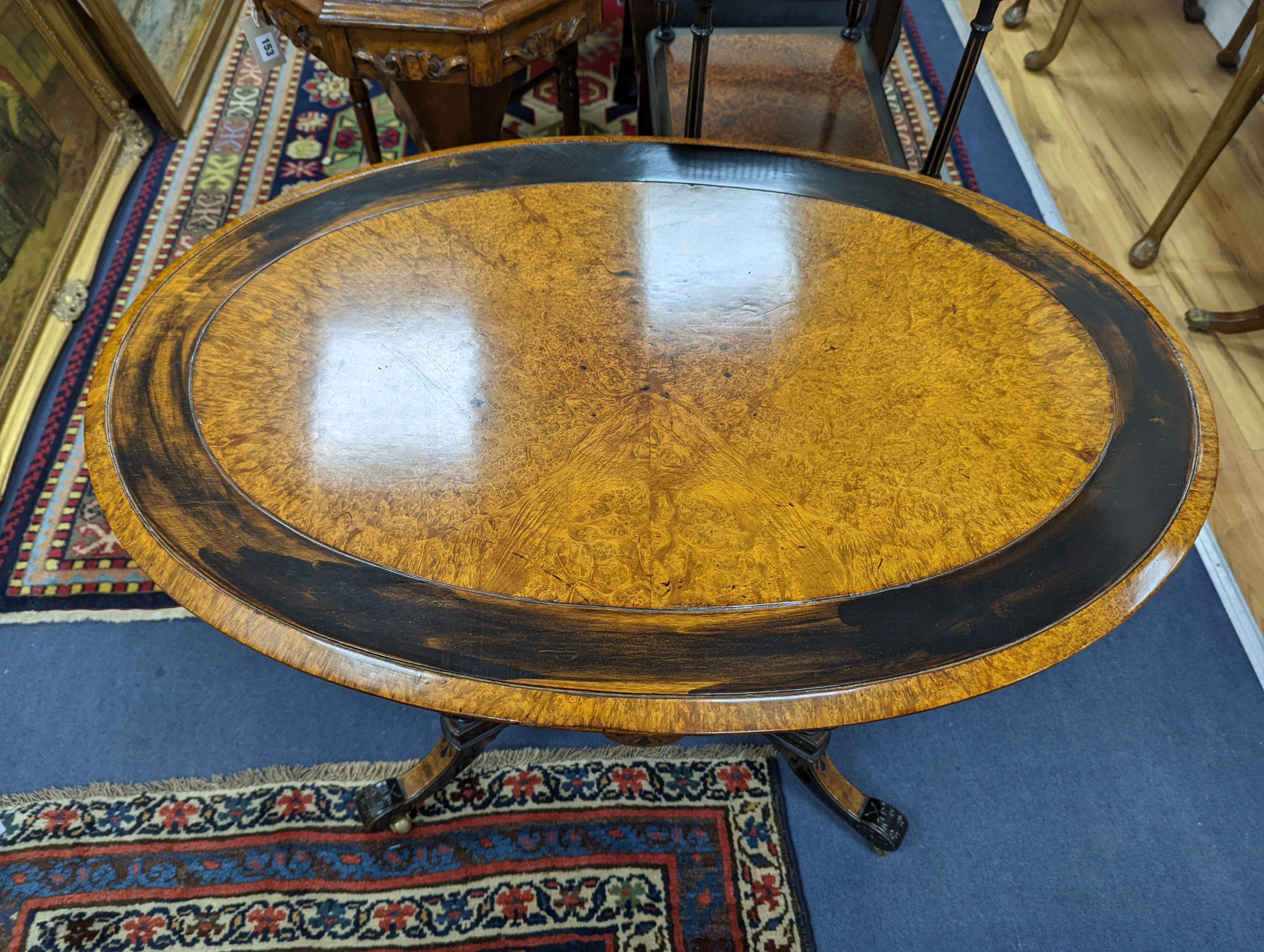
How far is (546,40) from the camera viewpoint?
1.40 meters

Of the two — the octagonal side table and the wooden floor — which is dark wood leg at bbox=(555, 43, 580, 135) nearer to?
the octagonal side table

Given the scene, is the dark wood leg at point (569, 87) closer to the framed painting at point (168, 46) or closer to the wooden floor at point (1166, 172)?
the framed painting at point (168, 46)

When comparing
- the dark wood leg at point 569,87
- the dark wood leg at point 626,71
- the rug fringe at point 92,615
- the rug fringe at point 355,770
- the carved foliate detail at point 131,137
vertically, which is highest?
the dark wood leg at point 569,87

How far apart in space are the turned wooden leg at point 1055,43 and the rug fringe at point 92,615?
8.25 ft

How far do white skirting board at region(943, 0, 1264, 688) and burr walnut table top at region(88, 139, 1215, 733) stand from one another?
707mm

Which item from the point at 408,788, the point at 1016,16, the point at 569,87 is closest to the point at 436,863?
the point at 408,788

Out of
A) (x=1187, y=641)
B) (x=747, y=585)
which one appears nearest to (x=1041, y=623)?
(x=747, y=585)

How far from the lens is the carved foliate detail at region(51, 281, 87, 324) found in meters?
1.62

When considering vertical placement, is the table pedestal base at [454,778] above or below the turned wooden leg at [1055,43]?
below

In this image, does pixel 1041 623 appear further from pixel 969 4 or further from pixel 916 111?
pixel 969 4

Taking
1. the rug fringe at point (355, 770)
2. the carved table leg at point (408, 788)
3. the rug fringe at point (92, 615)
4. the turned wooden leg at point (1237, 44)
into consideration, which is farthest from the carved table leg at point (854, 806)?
the turned wooden leg at point (1237, 44)

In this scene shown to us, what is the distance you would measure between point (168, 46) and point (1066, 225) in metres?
2.18

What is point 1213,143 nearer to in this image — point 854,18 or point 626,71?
point 854,18

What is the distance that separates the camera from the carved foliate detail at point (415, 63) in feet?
4.35
